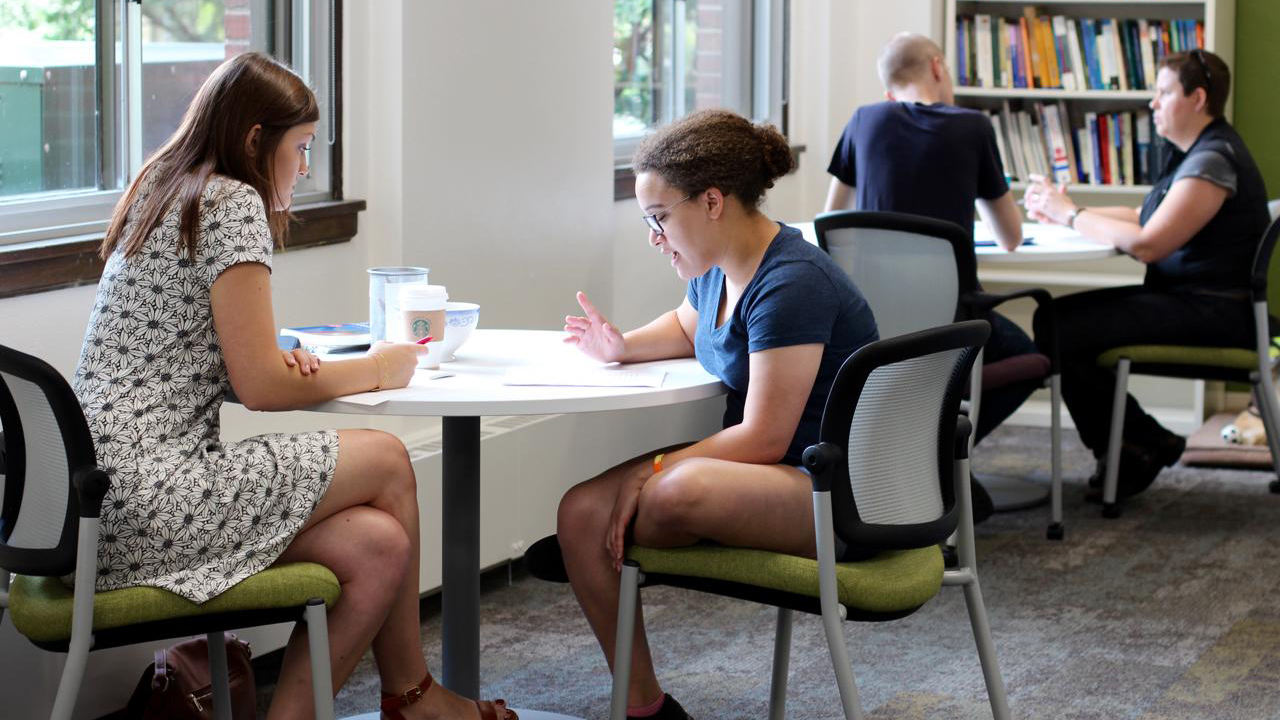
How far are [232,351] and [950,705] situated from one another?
4.78 feet

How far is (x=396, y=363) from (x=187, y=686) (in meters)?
0.75

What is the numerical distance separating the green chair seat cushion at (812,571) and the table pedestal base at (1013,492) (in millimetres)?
2185

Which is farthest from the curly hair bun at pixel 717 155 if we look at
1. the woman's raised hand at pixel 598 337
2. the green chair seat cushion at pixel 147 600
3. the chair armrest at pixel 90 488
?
the chair armrest at pixel 90 488

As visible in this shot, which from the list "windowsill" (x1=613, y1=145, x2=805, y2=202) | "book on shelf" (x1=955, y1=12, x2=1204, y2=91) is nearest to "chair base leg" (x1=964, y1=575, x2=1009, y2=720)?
"windowsill" (x1=613, y1=145, x2=805, y2=202)

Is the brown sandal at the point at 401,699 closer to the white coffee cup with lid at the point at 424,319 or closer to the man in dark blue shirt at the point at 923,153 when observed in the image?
the white coffee cup with lid at the point at 424,319

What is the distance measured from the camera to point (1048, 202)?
4.36m

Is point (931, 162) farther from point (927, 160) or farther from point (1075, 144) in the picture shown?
point (1075, 144)

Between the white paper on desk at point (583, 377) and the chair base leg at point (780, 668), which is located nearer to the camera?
the white paper on desk at point (583, 377)

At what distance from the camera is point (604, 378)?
220 cm

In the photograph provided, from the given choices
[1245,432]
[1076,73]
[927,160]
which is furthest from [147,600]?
[1076,73]

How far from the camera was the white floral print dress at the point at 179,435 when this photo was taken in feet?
6.29

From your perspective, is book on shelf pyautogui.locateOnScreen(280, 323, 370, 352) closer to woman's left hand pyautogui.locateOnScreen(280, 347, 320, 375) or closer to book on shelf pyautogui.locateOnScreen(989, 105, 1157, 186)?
woman's left hand pyautogui.locateOnScreen(280, 347, 320, 375)

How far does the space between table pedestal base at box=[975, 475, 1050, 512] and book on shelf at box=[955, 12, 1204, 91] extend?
4.85ft

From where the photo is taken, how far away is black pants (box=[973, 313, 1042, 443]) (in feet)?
12.6
